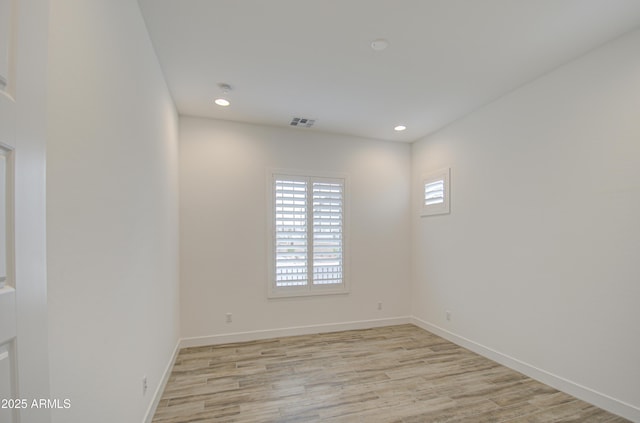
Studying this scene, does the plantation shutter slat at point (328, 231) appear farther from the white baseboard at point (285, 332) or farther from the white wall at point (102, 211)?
the white wall at point (102, 211)

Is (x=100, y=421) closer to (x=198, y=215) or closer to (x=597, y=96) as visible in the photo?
(x=198, y=215)

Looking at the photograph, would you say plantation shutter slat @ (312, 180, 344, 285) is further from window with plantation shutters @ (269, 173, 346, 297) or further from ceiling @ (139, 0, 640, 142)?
ceiling @ (139, 0, 640, 142)

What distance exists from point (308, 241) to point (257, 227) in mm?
739

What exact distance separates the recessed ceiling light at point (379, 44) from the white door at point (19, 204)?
6.64ft

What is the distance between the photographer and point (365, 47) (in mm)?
2314

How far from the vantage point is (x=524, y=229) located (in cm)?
291

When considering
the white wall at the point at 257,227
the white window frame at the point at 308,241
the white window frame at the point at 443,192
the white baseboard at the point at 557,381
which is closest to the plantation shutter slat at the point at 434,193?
the white window frame at the point at 443,192

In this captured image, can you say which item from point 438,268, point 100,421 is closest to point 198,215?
point 100,421

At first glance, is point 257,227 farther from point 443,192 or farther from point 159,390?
point 443,192

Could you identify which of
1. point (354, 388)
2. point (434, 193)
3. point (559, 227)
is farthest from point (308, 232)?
point (559, 227)

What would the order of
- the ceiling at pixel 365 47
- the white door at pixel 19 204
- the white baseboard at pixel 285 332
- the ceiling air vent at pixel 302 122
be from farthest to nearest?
the ceiling air vent at pixel 302 122
the white baseboard at pixel 285 332
the ceiling at pixel 365 47
the white door at pixel 19 204

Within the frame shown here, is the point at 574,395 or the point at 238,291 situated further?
the point at 238,291

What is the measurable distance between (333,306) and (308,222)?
129cm

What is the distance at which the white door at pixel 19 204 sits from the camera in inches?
26.5
